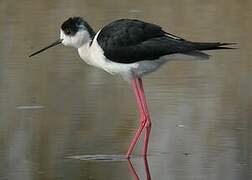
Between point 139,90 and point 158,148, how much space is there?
548 millimetres

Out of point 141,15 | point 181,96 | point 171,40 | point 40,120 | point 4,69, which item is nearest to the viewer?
point 171,40

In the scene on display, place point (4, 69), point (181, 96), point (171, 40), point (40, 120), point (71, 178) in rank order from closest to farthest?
1. point (71, 178)
2. point (171, 40)
3. point (40, 120)
4. point (181, 96)
5. point (4, 69)

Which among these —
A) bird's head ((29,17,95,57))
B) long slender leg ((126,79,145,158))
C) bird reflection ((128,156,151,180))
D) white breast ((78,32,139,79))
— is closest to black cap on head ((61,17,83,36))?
bird's head ((29,17,95,57))

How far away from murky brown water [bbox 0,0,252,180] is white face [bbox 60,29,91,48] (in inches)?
30.0

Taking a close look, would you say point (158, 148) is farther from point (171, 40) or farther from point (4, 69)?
point (4, 69)

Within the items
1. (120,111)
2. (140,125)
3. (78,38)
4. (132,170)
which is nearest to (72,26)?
(78,38)

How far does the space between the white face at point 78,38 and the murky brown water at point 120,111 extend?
762mm

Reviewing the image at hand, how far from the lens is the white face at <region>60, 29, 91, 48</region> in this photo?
8.62 m

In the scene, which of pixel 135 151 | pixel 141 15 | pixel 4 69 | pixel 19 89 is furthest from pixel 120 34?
pixel 141 15

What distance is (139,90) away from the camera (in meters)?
8.58

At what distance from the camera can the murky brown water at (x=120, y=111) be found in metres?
7.74

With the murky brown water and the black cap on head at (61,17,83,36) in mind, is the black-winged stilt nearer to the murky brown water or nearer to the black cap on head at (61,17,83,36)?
the black cap on head at (61,17,83,36)

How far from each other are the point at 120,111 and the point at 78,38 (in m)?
1.19

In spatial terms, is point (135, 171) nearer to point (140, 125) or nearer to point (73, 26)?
point (140, 125)
